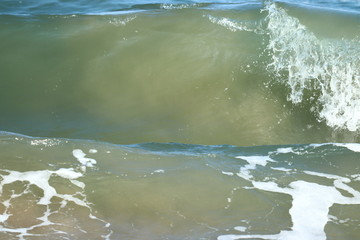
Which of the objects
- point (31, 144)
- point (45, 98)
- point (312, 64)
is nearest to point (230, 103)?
point (312, 64)

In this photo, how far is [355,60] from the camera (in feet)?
22.1

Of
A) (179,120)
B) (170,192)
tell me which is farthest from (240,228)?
(179,120)

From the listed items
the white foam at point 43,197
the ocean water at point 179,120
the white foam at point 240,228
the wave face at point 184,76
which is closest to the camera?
the white foam at point 43,197

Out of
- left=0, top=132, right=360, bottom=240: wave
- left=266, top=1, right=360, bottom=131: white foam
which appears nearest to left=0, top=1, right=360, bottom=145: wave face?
left=266, top=1, right=360, bottom=131: white foam

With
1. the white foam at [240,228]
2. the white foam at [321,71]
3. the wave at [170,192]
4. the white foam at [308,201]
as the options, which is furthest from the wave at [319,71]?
the white foam at [240,228]

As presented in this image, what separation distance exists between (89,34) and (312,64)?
3.16 m

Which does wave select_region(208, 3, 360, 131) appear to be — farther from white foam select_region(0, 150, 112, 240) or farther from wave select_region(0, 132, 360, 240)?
white foam select_region(0, 150, 112, 240)

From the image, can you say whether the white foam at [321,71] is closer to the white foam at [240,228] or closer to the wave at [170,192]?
the wave at [170,192]

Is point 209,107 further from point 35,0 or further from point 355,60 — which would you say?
point 35,0

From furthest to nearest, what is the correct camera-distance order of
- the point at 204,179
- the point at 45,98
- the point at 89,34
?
the point at 89,34 < the point at 45,98 < the point at 204,179

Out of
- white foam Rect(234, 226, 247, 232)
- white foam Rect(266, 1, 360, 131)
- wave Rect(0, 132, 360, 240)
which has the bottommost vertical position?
white foam Rect(234, 226, 247, 232)

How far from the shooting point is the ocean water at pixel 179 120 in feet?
12.2

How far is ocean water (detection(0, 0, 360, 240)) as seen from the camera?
372 cm

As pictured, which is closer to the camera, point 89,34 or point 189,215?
point 189,215
